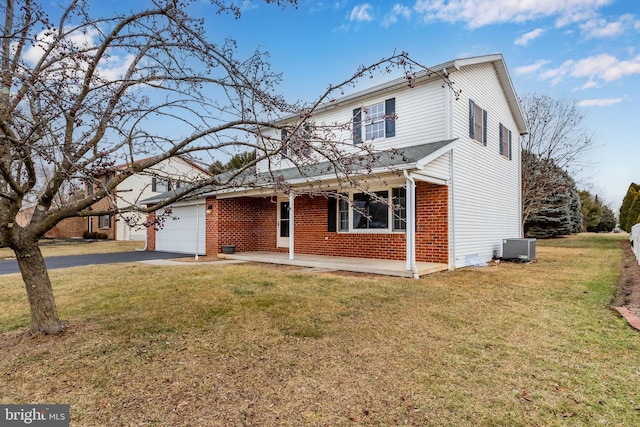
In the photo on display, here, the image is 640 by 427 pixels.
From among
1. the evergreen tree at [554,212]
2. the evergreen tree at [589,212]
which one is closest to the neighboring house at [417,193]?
the evergreen tree at [554,212]

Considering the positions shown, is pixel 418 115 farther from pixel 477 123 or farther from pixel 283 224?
pixel 283 224

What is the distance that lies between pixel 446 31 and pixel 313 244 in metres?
8.04

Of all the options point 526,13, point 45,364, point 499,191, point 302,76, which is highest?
point 526,13

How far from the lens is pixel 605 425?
2445mm

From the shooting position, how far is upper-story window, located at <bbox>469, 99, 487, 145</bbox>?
36.1 feet

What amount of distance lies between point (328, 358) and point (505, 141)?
1330 centimetres

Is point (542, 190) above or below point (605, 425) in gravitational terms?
above

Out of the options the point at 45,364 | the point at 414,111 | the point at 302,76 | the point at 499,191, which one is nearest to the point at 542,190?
the point at 499,191

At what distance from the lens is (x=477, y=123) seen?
37.5 feet

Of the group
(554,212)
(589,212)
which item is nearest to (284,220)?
(554,212)

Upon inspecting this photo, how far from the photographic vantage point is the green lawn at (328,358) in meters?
2.65

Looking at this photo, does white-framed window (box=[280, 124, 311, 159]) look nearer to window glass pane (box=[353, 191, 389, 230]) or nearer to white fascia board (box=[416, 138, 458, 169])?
white fascia board (box=[416, 138, 458, 169])

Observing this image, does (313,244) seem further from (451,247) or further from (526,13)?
(526,13)

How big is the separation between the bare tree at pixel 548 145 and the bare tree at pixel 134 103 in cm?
2170
